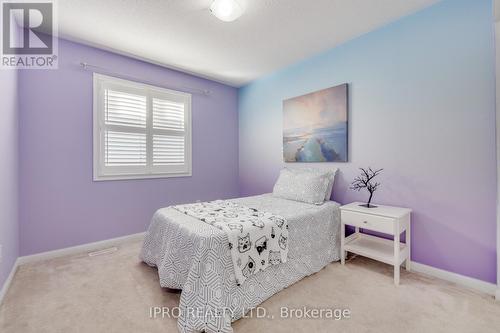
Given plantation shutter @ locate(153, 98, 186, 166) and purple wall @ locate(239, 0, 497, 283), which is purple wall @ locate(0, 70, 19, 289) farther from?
purple wall @ locate(239, 0, 497, 283)

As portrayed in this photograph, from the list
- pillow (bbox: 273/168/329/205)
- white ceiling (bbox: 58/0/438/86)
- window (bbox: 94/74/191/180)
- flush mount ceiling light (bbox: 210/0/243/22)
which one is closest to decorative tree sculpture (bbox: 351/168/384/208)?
pillow (bbox: 273/168/329/205)

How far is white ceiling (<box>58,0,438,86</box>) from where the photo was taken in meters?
2.04

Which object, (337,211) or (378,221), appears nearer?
(378,221)

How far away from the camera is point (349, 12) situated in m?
2.15

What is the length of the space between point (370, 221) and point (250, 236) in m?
1.20

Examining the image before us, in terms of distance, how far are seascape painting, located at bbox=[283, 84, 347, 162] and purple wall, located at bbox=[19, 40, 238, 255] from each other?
1.91 metres

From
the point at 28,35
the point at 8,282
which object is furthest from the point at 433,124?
the point at 28,35

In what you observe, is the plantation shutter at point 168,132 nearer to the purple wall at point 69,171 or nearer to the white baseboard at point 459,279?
the purple wall at point 69,171

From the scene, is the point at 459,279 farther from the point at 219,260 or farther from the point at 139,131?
the point at 139,131

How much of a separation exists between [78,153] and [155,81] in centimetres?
140

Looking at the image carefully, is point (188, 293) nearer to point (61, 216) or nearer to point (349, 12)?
point (61, 216)

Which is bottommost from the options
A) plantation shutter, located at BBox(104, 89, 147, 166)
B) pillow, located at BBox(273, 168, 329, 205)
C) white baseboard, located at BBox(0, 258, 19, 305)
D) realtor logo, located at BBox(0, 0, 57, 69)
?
white baseboard, located at BBox(0, 258, 19, 305)

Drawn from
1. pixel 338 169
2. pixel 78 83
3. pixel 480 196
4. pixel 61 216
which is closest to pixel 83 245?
pixel 61 216

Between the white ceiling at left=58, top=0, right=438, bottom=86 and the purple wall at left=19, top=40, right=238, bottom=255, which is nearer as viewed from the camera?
the white ceiling at left=58, top=0, right=438, bottom=86
